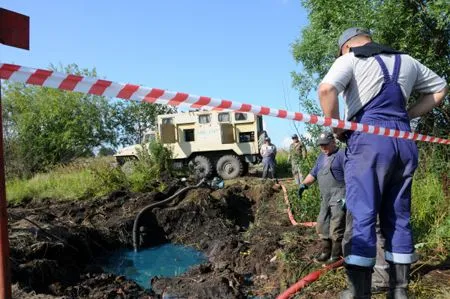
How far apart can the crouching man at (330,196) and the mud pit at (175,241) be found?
1.32ft

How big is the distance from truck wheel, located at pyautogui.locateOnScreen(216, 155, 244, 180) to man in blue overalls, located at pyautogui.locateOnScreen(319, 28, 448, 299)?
1401cm

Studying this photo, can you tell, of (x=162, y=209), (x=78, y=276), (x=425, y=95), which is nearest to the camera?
(x=425, y=95)

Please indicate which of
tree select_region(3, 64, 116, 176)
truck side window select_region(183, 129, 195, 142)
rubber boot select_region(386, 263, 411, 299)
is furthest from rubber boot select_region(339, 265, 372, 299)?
tree select_region(3, 64, 116, 176)

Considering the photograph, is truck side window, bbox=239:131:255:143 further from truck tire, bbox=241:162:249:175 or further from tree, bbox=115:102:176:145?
tree, bbox=115:102:176:145

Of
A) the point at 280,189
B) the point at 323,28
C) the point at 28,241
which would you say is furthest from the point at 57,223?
the point at 323,28

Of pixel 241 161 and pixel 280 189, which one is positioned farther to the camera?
pixel 241 161

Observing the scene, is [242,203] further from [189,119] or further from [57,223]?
[189,119]

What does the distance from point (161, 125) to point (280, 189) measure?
7.77 metres

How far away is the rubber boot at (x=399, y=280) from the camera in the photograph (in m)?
2.94

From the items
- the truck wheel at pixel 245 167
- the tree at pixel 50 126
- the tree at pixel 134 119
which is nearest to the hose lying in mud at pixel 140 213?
the truck wheel at pixel 245 167

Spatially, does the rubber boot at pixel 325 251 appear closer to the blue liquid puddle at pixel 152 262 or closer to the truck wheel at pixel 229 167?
the blue liquid puddle at pixel 152 262

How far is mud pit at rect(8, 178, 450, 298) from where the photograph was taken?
17.2ft

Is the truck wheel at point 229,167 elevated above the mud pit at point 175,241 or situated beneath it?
elevated above

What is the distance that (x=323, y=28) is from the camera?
11.2 meters
